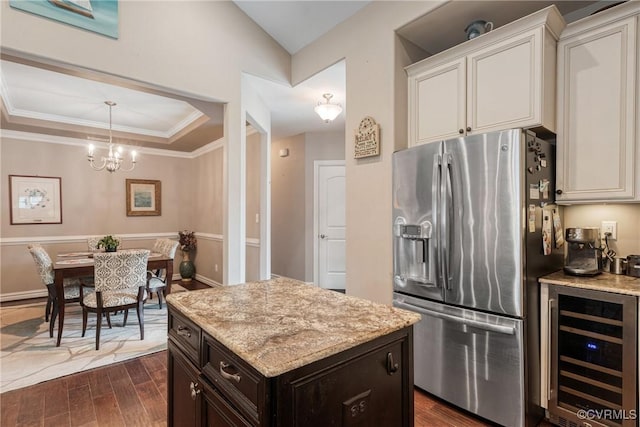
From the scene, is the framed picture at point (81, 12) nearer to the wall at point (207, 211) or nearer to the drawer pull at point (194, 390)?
the drawer pull at point (194, 390)

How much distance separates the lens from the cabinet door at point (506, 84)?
192 cm

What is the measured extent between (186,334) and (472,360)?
1718 mm

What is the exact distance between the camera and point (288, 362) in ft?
2.87

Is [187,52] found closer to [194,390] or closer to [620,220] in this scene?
[194,390]

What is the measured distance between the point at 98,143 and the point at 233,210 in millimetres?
3842

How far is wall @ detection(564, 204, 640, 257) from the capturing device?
2078 millimetres

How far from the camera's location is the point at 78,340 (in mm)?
3230

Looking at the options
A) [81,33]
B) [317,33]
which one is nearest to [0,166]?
[81,33]

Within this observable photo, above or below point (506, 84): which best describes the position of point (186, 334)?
below

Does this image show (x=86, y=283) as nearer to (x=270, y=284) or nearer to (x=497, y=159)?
(x=270, y=284)

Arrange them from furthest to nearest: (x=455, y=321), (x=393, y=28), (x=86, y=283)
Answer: (x=86, y=283), (x=393, y=28), (x=455, y=321)

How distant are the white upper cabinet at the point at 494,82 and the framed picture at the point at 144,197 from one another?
5.18 metres

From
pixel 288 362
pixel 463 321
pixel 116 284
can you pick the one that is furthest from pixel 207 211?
pixel 288 362

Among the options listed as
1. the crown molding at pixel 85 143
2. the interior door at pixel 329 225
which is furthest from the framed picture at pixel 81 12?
the interior door at pixel 329 225
